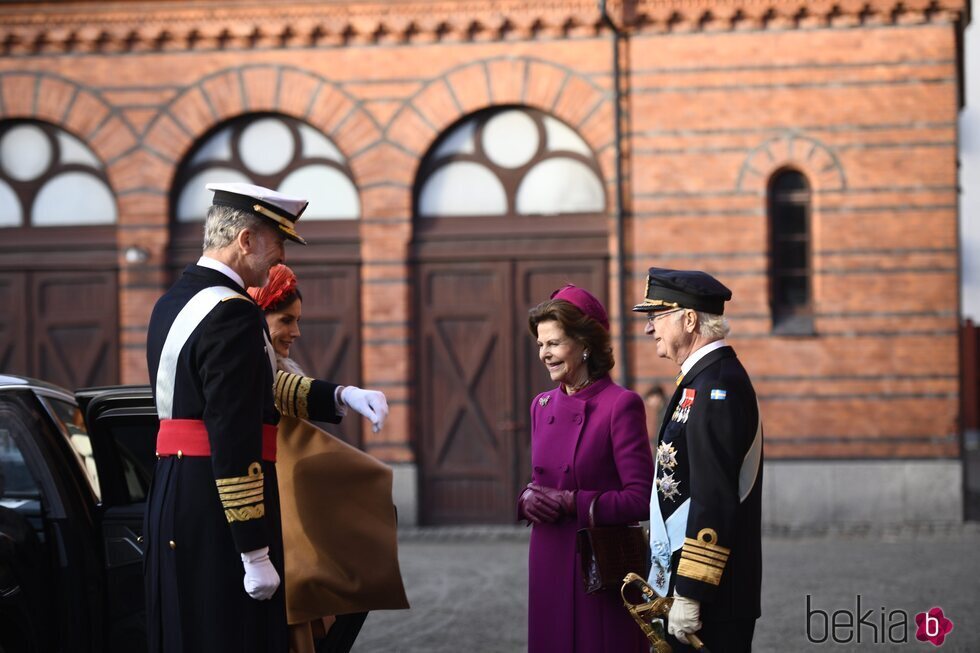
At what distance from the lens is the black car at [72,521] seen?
4949 millimetres

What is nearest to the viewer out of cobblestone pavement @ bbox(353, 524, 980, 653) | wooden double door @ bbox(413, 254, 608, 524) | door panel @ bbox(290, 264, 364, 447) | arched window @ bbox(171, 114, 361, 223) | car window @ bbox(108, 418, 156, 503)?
car window @ bbox(108, 418, 156, 503)

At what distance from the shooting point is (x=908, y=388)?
14.0m

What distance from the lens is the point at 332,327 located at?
14.7 meters

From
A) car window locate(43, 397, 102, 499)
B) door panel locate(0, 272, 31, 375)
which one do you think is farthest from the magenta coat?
door panel locate(0, 272, 31, 375)

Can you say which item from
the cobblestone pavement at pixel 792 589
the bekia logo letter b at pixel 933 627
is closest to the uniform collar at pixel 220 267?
the cobblestone pavement at pixel 792 589

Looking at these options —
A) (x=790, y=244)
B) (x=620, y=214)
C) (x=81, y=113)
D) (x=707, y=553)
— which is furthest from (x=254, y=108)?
(x=707, y=553)

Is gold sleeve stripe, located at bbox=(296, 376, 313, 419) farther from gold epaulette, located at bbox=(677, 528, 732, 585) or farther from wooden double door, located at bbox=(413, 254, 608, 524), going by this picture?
wooden double door, located at bbox=(413, 254, 608, 524)

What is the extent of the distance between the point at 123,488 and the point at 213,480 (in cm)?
147

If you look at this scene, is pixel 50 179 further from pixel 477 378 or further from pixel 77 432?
pixel 77 432

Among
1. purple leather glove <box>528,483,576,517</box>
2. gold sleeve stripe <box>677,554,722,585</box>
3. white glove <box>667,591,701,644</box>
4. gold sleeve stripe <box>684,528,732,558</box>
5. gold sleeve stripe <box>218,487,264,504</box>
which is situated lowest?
white glove <box>667,591,701,644</box>

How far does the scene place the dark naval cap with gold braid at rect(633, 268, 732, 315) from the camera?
4316mm

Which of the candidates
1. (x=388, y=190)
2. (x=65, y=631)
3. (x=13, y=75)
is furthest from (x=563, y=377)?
(x=13, y=75)

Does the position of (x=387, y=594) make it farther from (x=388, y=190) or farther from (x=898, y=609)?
(x=388, y=190)

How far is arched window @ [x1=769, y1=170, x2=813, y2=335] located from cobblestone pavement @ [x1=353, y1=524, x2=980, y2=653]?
8.62 ft
